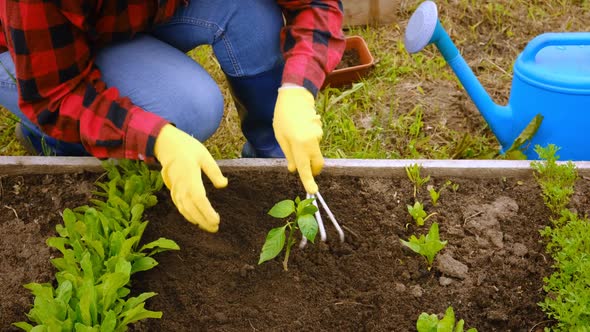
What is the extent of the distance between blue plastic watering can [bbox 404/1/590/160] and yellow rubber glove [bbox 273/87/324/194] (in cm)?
53

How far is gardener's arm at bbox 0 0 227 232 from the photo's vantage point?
1.51 meters

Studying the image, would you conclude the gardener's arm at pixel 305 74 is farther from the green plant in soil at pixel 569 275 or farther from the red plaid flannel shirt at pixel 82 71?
the green plant in soil at pixel 569 275

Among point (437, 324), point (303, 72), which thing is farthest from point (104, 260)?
point (437, 324)

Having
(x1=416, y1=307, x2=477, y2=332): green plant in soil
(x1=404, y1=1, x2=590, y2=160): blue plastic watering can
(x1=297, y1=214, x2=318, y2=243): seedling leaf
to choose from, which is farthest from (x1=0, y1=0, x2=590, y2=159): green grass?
(x1=416, y1=307, x2=477, y2=332): green plant in soil

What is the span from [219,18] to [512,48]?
4.66 feet

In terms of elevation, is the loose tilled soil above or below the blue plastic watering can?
below

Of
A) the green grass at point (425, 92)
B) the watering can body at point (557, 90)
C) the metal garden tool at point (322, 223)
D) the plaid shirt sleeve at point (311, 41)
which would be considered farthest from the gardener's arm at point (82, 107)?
the watering can body at point (557, 90)

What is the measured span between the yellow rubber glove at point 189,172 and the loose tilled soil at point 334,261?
186mm

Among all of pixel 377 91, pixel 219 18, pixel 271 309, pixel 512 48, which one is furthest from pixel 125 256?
pixel 512 48

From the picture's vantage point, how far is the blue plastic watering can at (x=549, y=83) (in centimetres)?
192

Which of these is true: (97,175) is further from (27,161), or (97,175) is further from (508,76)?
(508,76)

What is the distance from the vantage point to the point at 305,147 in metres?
1.58

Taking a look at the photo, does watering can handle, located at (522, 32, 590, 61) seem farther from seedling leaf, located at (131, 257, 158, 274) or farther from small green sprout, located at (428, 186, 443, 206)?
seedling leaf, located at (131, 257, 158, 274)

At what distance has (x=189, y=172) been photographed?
4.95 feet
